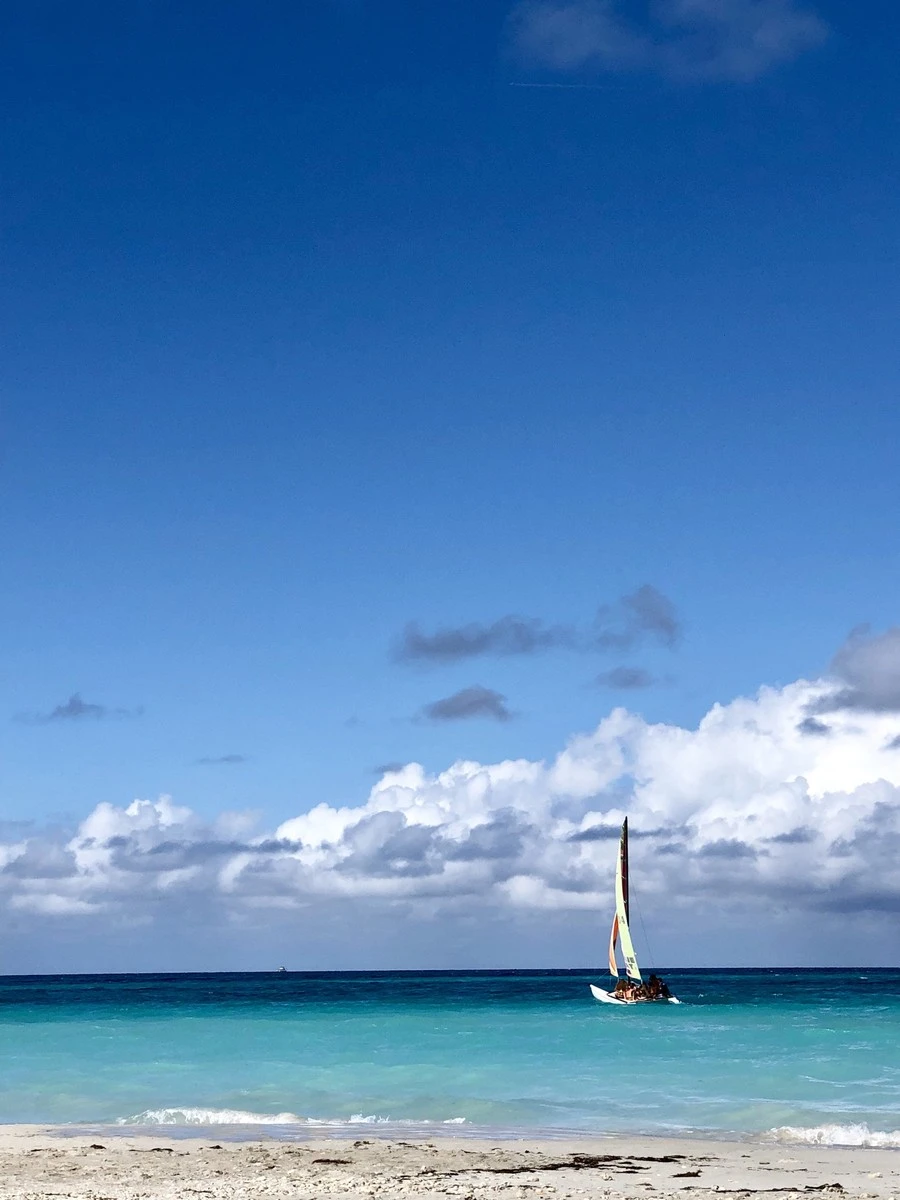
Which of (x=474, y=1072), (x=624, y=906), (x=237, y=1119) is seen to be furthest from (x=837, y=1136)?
(x=624, y=906)

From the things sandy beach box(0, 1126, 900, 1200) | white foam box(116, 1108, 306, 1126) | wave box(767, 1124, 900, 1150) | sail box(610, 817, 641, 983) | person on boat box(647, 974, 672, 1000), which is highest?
sail box(610, 817, 641, 983)

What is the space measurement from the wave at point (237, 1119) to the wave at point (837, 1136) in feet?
22.4

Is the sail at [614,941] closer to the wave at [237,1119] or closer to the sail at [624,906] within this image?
the sail at [624,906]

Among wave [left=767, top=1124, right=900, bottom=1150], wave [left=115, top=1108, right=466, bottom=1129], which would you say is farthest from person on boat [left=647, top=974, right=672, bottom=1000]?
wave [left=767, top=1124, right=900, bottom=1150]

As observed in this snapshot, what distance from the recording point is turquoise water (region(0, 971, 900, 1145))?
2747 centimetres

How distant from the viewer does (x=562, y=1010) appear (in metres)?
75.2

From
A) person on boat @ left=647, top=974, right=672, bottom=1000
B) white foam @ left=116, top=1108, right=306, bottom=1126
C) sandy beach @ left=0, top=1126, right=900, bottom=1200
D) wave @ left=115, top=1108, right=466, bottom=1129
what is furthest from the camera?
person on boat @ left=647, top=974, right=672, bottom=1000

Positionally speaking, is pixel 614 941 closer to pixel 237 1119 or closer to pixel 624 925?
pixel 624 925

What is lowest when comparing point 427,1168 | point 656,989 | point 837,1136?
point 656,989

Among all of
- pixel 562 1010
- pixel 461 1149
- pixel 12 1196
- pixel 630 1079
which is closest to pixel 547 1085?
pixel 630 1079

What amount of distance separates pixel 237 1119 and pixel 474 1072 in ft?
36.1

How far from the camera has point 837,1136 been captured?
23969mm

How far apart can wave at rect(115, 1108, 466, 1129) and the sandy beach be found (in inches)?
116

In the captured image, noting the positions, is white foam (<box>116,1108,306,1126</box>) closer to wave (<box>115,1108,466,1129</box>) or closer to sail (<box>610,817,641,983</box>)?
wave (<box>115,1108,466,1129</box>)
